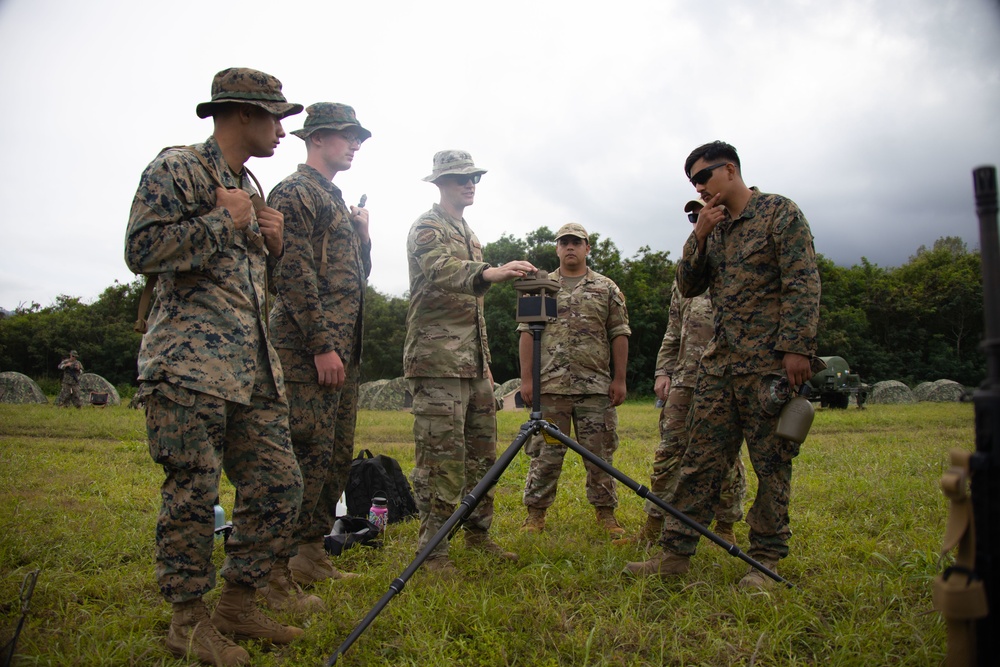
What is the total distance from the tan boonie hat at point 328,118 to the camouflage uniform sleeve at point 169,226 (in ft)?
4.22

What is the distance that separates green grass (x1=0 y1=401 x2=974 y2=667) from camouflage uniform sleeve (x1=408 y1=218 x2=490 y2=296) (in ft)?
5.38

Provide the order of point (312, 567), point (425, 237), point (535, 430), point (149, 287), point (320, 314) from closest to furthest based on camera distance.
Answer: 1. point (149, 287)
2. point (535, 430)
3. point (320, 314)
4. point (312, 567)
5. point (425, 237)

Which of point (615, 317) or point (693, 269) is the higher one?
point (693, 269)

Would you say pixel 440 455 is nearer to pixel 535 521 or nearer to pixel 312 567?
pixel 312 567

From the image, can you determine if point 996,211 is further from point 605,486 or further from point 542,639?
point 605,486

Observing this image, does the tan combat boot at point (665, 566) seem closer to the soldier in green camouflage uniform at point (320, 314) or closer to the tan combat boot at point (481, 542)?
the tan combat boot at point (481, 542)

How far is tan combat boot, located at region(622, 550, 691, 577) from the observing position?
3.60m

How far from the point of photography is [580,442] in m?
5.27

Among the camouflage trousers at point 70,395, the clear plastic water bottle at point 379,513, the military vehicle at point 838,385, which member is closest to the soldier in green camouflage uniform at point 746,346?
the clear plastic water bottle at point 379,513

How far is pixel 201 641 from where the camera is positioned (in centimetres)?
266

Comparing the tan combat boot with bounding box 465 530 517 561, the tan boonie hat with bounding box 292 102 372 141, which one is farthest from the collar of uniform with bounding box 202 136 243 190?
the tan combat boot with bounding box 465 530 517 561

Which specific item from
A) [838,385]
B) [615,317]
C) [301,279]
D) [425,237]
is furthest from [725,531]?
[838,385]

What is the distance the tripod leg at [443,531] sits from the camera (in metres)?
2.60

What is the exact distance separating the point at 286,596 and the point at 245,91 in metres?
2.47
